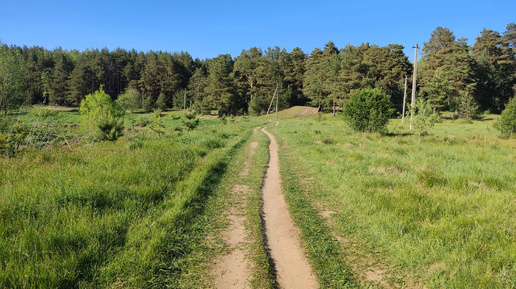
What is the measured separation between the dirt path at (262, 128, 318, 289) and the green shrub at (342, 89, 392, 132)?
53.5ft

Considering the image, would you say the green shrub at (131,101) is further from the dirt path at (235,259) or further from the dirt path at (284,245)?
the dirt path at (235,259)

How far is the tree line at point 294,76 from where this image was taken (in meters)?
50.4

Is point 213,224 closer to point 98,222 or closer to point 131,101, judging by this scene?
point 98,222

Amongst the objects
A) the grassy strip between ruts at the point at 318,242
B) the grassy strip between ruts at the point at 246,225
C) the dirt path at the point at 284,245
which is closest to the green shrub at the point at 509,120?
the grassy strip between ruts at the point at 318,242

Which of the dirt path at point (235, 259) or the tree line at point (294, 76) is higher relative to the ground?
the tree line at point (294, 76)

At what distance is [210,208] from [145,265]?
2475 mm

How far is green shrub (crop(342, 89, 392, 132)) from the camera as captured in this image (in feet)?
66.9

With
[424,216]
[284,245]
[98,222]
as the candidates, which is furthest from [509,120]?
[98,222]

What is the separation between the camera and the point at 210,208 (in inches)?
235

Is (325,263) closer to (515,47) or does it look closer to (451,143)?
(451,143)

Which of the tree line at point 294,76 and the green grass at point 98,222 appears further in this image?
the tree line at point 294,76

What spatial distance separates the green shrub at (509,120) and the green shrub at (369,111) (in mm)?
8490

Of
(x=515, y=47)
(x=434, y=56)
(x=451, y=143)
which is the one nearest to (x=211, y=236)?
(x=451, y=143)

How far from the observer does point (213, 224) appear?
17.0 feet
